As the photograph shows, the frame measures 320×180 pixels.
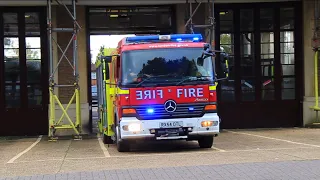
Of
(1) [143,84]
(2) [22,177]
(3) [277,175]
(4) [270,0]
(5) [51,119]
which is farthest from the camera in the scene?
(4) [270,0]

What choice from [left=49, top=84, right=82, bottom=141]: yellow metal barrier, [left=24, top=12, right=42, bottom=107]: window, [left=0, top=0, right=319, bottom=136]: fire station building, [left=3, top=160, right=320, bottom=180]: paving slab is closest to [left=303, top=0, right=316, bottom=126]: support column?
[left=0, top=0, right=319, bottom=136]: fire station building

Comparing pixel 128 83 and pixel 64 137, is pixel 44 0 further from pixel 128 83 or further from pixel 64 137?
pixel 128 83

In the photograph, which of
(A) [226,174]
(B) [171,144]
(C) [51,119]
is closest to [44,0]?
(C) [51,119]

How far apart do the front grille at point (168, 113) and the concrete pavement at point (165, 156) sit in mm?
919

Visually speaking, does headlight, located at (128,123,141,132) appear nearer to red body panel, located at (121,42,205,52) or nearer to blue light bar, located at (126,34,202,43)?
red body panel, located at (121,42,205,52)

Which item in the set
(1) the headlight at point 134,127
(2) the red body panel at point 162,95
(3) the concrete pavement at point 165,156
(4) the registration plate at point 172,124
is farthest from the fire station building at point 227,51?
(4) the registration plate at point 172,124

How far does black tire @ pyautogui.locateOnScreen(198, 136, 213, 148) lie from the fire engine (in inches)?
23.6

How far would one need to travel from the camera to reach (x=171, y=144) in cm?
1389

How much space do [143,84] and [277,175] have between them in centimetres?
414

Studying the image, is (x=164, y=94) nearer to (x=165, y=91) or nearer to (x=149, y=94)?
(x=165, y=91)

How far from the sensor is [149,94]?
11055 millimetres

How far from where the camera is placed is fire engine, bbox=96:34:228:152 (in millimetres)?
11094

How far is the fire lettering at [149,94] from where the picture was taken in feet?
36.3

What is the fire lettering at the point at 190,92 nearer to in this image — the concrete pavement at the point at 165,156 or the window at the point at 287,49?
the concrete pavement at the point at 165,156
